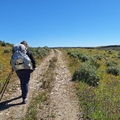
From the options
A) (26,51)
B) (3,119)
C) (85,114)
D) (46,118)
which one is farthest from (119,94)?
(3,119)

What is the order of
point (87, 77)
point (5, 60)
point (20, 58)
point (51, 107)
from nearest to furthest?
point (20, 58) → point (51, 107) → point (87, 77) → point (5, 60)

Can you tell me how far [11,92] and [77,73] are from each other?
509 cm

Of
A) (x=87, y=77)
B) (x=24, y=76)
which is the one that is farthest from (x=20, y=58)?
(x=87, y=77)

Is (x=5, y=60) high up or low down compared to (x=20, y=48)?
down

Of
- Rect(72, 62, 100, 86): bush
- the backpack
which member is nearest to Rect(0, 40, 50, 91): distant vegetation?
the backpack

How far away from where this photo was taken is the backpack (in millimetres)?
7465

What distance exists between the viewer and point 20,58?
7465 mm

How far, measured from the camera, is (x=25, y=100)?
8117 millimetres

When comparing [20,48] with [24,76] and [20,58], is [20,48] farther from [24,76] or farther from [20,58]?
[24,76]

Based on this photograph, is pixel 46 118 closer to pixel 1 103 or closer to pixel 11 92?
pixel 1 103

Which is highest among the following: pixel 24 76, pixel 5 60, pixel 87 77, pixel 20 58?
pixel 20 58

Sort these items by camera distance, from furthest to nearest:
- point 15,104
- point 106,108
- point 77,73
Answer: point 77,73
point 15,104
point 106,108

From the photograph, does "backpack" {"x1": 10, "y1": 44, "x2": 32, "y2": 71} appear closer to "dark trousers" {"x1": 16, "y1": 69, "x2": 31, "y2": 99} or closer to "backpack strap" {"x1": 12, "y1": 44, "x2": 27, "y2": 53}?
"backpack strap" {"x1": 12, "y1": 44, "x2": 27, "y2": 53}

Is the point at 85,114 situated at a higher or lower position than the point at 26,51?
lower
